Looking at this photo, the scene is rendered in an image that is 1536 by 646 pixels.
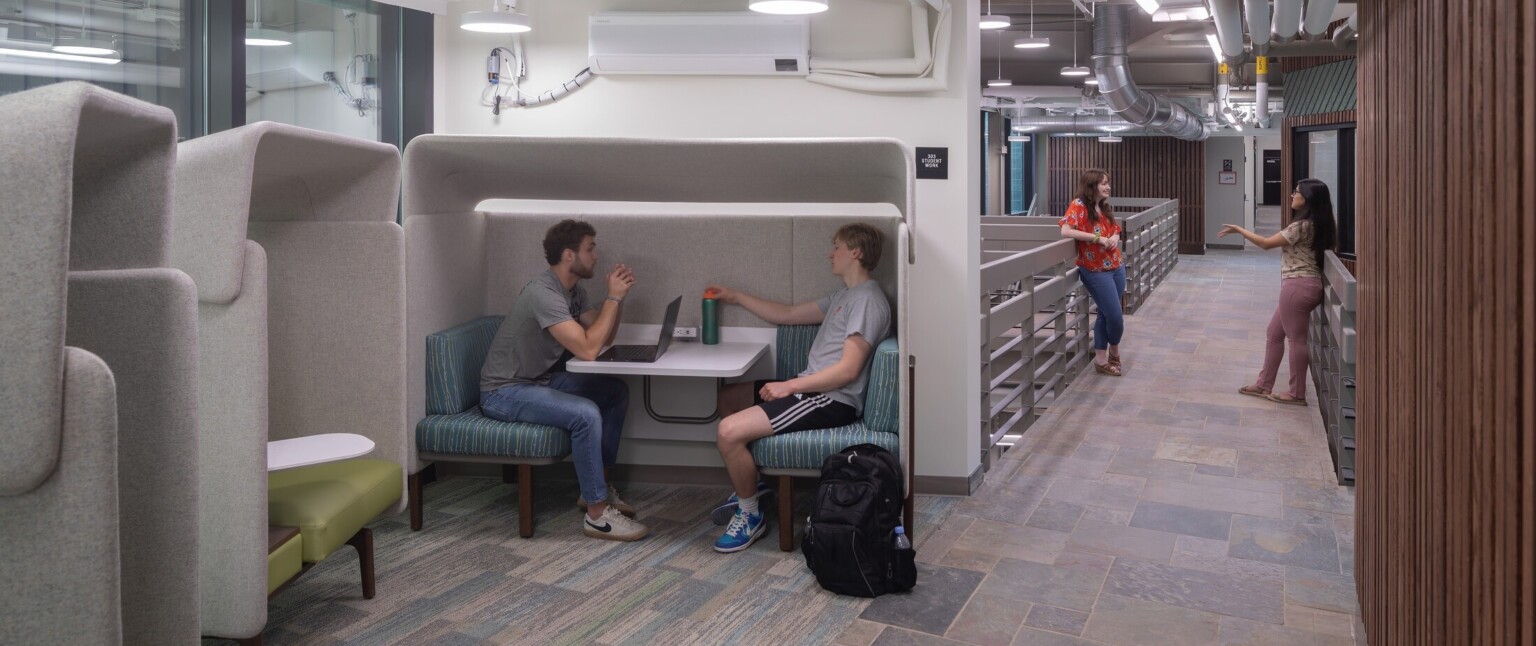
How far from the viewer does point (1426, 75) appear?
1938mm

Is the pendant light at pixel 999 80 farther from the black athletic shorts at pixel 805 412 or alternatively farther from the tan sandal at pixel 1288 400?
the black athletic shorts at pixel 805 412

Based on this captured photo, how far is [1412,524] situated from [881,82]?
120 inches

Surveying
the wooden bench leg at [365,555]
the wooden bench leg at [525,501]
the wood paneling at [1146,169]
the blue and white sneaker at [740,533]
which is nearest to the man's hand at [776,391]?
the blue and white sneaker at [740,533]

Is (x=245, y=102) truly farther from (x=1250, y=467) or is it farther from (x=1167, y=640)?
(x=1250, y=467)

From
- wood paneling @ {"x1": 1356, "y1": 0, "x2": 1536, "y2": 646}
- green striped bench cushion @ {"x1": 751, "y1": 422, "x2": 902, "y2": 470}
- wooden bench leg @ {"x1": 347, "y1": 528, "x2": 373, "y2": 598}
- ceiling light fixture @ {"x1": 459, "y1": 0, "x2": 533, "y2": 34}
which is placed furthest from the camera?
ceiling light fixture @ {"x1": 459, "y1": 0, "x2": 533, "y2": 34}

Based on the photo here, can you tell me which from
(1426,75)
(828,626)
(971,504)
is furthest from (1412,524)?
(971,504)

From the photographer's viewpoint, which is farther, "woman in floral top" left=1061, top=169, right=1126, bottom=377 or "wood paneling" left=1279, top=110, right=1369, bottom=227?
"wood paneling" left=1279, top=110, right=1369, bottom=227

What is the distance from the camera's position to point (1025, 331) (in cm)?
638

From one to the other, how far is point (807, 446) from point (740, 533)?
426 mm

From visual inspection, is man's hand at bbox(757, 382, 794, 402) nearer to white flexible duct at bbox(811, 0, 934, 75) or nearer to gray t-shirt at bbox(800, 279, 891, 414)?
gray t-shirt at bbox(800, 279, 891, 414)

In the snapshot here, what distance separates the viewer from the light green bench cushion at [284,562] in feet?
10.0

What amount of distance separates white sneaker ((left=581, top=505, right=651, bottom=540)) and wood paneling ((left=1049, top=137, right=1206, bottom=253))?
70.1 feet

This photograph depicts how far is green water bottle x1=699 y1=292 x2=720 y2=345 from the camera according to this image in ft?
16.1

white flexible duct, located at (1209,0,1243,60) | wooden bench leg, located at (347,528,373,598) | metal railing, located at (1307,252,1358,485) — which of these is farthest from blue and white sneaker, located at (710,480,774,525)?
white flexible duct, located at (1209,0,1243,60)
